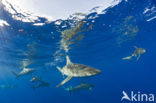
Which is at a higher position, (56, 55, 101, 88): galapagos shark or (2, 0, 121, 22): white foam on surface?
(2, 0, 121, 22): white foam on surface

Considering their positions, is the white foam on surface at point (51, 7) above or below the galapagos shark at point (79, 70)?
above

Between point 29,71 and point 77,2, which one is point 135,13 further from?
point 29,71

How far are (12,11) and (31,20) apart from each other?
5.79 ft

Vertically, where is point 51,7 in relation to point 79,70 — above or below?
above

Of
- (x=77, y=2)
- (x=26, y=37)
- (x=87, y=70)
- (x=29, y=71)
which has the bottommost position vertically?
(x=29, y=71)

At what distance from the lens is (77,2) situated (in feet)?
32.2

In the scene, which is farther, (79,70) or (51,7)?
(51,7)

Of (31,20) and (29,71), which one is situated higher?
(31,20)

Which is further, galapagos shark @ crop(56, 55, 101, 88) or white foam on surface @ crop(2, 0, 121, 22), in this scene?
white foam on surface @ crop(2, 0, 121, 22)

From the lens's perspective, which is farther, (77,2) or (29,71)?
(29,71)

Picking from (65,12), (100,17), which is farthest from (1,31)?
(100,17)

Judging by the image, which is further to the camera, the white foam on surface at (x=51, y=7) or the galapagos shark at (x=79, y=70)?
the white foam on surface at (x=51, y=7)

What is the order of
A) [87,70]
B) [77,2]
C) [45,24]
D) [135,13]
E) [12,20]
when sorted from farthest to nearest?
[135,13], [45,24], [12,20], [77,2], [87,70]

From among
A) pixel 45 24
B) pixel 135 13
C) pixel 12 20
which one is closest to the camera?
pixel 12 20
